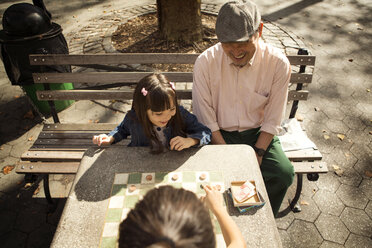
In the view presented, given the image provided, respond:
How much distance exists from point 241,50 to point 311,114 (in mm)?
2560

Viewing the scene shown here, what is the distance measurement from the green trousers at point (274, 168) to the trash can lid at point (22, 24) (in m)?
2.91

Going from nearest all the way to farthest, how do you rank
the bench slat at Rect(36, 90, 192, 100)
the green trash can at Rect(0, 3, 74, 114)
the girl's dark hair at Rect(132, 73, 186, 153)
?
the girl's dark hair at Rect(132, 73, 186, 153)
the bench slat at Rect(36, 90, 192, 100)
the green trash can at Rect(0, 3, 74, 114)

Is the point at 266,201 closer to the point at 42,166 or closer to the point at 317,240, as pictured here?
the point at 317,240

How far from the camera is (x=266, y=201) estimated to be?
1.64 meters

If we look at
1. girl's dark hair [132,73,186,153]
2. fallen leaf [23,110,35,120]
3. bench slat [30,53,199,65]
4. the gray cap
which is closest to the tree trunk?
bench slat [30,53,199,65]

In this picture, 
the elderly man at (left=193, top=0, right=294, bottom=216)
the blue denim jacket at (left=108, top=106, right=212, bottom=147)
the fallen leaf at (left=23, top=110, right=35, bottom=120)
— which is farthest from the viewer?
the fallen leaf at (left=23, top=110, right=35, bottom=120)

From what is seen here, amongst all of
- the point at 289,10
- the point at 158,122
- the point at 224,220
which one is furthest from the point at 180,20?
the point at 224,220

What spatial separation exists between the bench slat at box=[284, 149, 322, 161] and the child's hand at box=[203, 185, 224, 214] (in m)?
1.30

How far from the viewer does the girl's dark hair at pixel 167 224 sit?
1.06m

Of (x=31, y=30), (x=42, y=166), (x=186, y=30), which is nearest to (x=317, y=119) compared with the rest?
(x=186, y=30)

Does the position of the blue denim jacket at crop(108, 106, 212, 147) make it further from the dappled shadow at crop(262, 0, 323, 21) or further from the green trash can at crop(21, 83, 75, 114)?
the dappled shadow at crop(262, 0, 323, 21)

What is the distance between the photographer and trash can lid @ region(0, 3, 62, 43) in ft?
11.2

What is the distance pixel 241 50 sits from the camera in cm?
211

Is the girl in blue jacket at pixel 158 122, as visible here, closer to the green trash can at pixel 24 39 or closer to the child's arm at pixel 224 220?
the child's arm at pixel 224 220
